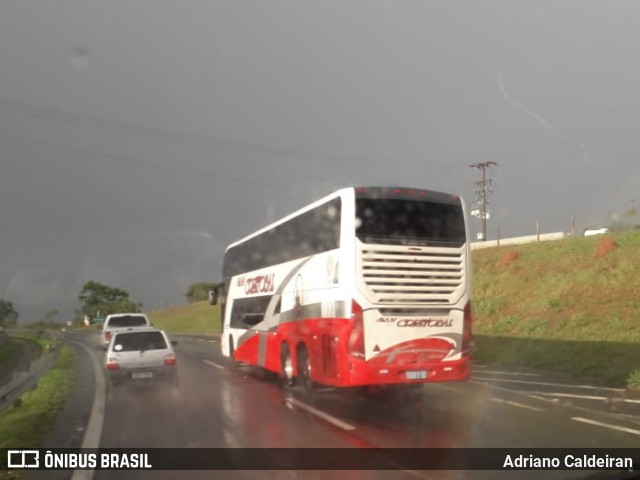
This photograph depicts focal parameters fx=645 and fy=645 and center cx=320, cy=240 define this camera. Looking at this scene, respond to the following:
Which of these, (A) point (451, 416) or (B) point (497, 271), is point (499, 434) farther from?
(B) point (497, 271)

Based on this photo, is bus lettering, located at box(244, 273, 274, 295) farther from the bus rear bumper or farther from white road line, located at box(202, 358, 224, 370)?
the bus rear bumper

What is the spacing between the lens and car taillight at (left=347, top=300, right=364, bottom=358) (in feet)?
36.3

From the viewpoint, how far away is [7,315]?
10150cm

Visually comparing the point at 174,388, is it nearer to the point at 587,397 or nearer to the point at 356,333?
the point at 356,333

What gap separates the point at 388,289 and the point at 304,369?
10.3ft

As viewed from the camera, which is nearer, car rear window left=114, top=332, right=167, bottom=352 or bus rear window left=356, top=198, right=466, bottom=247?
bus rear window left=356, top=198, right=466, bottom=247

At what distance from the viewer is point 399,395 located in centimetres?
1345

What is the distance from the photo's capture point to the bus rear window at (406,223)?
37.6 feet

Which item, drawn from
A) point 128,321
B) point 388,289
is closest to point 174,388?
point 388,289

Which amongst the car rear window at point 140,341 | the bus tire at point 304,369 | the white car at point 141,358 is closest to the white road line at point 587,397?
the bus tire at point 304,369

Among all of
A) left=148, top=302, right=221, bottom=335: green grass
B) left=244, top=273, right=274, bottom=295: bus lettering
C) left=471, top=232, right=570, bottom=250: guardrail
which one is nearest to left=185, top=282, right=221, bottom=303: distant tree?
left=148, top=302, right=221, bottom=335: green grass

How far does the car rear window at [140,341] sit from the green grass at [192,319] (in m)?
45.5

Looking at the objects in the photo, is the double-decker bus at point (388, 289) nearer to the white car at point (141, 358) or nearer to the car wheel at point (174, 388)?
the car wheel at point (174, 388)

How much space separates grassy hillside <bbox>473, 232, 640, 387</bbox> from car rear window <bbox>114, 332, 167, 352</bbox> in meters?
11.7
